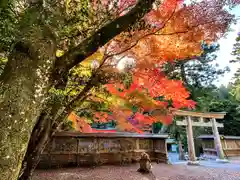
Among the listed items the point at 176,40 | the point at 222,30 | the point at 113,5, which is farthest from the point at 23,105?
the point at 222,30

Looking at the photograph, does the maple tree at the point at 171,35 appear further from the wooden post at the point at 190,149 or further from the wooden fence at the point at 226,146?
the wooden fence at the point at 226,146

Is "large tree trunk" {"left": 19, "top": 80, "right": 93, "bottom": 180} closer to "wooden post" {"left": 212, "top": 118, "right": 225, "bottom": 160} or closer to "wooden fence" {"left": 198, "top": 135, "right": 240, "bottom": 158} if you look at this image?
"wooden post" {"left": 212, "top": 118, "right": 225, "bottom": 160}

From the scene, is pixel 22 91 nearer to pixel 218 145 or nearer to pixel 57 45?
pixel 57 45

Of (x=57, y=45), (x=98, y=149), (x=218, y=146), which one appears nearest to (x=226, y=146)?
(x=218, y=146)

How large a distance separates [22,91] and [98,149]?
23.7 feet

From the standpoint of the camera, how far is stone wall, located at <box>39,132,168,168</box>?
6.98m

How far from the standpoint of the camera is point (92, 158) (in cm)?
759

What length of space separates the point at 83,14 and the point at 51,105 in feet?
5.45

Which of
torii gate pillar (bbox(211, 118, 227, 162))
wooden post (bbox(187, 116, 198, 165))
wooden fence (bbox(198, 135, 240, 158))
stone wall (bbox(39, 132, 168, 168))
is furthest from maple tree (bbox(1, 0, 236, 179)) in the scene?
wooden fence (bbox(198, 135, 240, 158))

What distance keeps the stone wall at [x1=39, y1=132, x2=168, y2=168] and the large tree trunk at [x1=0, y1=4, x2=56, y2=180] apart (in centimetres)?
628

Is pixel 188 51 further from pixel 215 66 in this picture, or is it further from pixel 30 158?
pixel 215 66

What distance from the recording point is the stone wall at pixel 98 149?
22.9ft

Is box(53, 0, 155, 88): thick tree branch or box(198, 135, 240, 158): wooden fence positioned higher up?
box(53, 0, 155, 88): thick tree branch

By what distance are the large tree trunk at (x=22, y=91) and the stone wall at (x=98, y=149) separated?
628 cm
